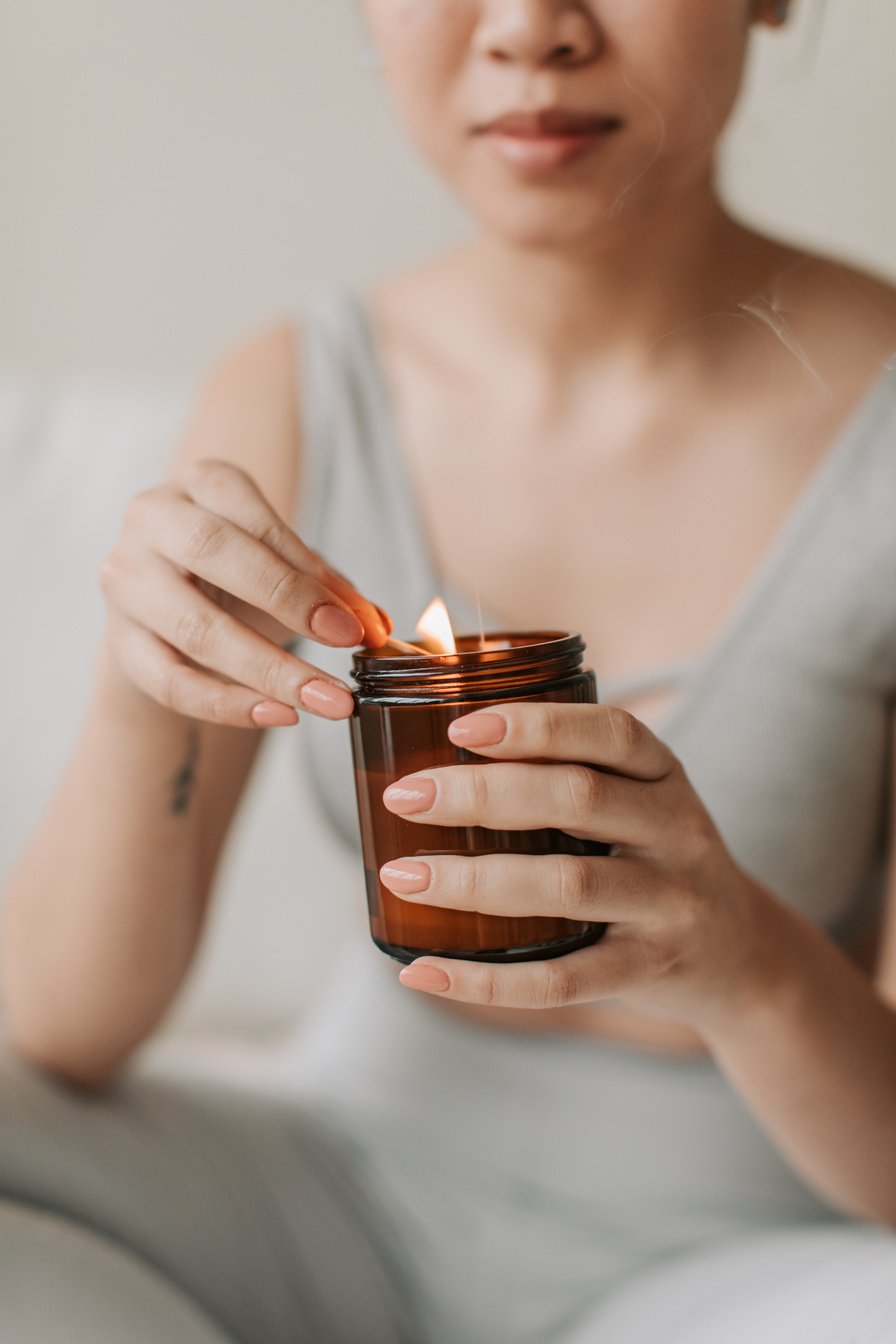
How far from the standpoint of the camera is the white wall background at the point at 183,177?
1.28 meters

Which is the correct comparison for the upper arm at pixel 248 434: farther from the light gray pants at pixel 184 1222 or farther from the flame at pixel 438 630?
the flame at pixel 438 630

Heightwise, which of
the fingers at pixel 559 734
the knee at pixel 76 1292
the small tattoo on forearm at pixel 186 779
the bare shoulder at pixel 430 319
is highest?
the bare shoulder at pixel 430 319

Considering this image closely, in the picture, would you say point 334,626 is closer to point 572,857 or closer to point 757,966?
point 572,857

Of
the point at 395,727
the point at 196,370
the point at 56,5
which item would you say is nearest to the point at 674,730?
the point at 395,727

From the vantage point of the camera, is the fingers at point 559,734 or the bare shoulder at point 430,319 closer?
the fingers at point 559,734

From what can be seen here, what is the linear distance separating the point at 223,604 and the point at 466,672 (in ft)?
0.59

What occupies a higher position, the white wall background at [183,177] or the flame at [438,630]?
the white wall background at [183,177]

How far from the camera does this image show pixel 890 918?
850 millimetres

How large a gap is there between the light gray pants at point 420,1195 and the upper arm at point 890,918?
0.14 metres

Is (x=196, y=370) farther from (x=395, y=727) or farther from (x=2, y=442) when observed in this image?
(x=395, y=727)

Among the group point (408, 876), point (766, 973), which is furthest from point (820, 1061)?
point (408, 876)

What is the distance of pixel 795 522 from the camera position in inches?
33.4

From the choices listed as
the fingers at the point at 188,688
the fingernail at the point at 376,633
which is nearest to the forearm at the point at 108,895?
the fingers at the point at 188,688

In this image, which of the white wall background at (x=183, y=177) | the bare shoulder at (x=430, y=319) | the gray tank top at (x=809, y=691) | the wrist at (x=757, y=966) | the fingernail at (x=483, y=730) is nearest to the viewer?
the fingernail at (x=483, y=730)
